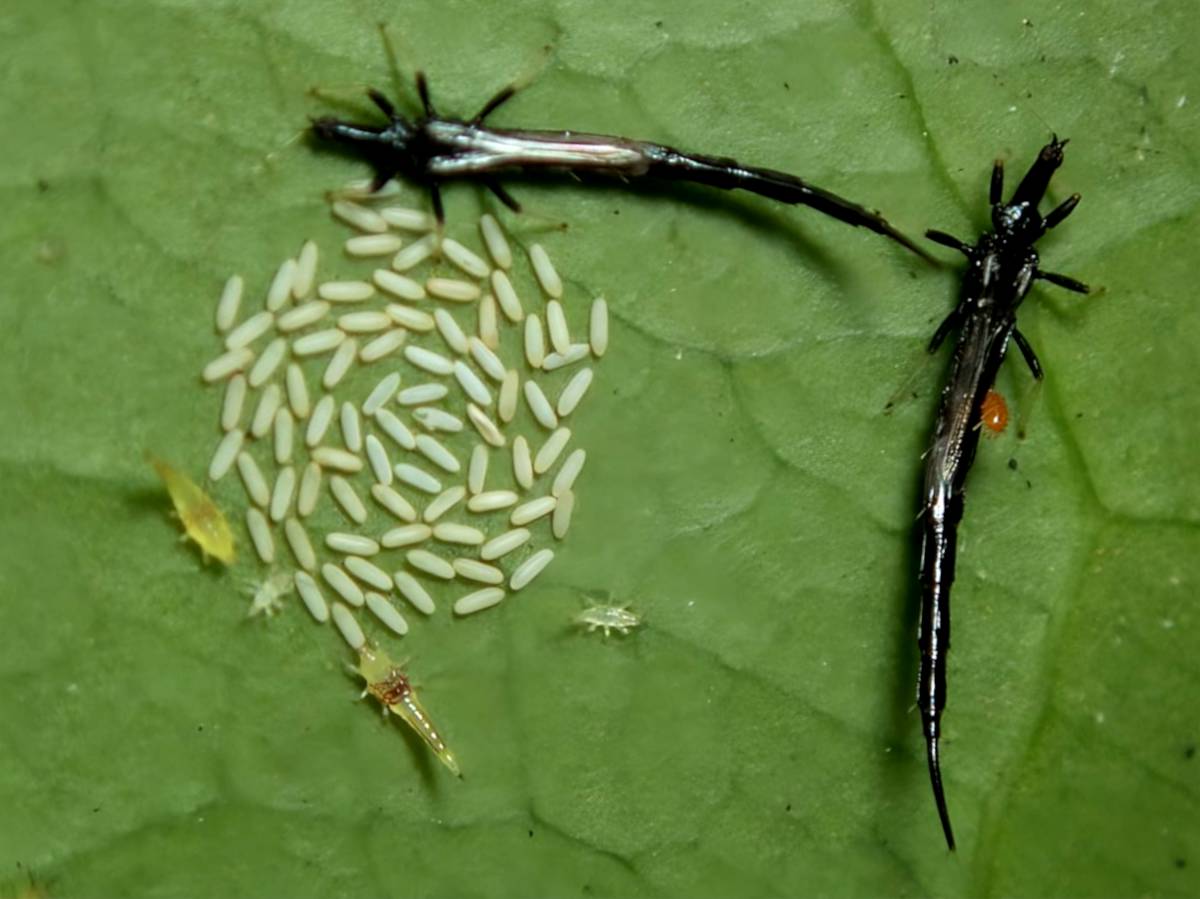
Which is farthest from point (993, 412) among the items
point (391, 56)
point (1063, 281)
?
point (391, 56)

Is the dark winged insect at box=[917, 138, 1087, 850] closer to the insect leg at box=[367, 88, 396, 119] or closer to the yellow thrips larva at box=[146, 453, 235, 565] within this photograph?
the insect leg at box=[367, 88, 396, 119]

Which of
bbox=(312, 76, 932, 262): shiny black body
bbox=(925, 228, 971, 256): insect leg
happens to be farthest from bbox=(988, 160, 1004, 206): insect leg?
bbox=(312, 76, 932, 262): shiny black body

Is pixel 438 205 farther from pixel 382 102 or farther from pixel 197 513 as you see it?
pixel 197 513

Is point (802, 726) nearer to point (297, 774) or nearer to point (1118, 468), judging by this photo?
point (1118, 468)

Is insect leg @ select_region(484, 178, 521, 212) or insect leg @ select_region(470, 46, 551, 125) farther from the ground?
insect leg @ select_region(470, 46, 551, 125)

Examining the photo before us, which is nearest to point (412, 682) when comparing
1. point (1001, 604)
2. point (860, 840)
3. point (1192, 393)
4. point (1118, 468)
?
point (860, 840)

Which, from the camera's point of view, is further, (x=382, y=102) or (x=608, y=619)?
(x=608, y=619)
